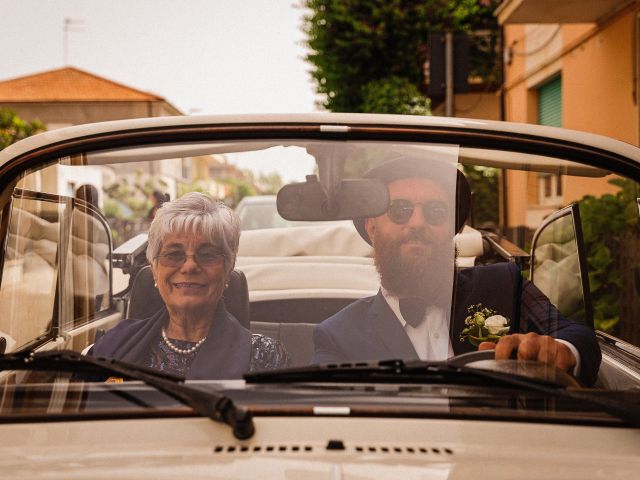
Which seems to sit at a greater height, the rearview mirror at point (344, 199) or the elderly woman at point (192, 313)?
the rearview mirror at point (344, 199)

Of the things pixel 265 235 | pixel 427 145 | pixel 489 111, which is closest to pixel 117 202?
pixel 265 235

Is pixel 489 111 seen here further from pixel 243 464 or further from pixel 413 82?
pixel 243 464

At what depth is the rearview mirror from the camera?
2.10m

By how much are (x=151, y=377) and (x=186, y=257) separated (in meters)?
0.51

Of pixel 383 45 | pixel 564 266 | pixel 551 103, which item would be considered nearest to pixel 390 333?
pixel 564 266

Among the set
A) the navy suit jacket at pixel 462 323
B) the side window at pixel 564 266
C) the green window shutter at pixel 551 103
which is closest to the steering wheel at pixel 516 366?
the navy suit jacket at pixel 462 323

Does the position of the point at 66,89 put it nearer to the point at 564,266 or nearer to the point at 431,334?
the point at 564,266

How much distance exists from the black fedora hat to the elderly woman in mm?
376

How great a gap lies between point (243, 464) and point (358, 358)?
0.52 meters

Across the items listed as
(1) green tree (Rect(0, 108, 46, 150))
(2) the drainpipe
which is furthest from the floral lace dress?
(1) green tree (Rect(0, 108, 46, 150))

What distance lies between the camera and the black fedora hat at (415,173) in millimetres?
2100

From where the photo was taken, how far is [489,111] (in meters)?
29.4

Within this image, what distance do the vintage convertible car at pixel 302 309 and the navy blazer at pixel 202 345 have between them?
1.4 inches

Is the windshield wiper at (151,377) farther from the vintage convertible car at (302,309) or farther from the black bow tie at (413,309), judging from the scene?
the black bow tie at (413,309)
